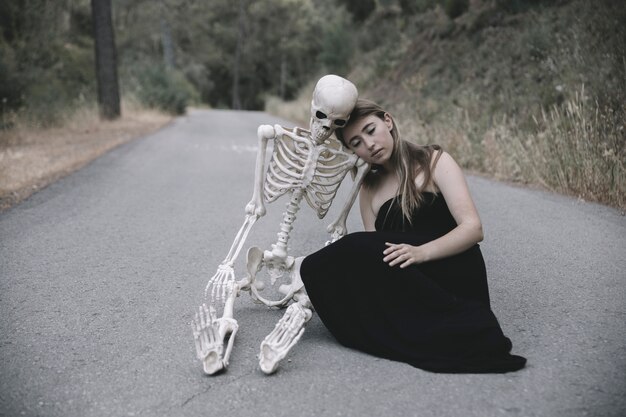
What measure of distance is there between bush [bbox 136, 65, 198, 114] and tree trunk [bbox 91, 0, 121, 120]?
4865 mm

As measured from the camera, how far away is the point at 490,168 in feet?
28.8

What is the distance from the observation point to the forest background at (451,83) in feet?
24.1

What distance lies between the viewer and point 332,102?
2.91m

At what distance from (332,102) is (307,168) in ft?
1.52

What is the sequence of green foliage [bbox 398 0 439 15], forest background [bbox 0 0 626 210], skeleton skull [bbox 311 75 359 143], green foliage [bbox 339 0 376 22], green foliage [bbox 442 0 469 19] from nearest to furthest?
skeleton skull [bbox 311 75 359 143], forest background [bbox 0 0 626 210], green foliage [bbox 442 0 469 19], green foliage [bbox 398 0 439 15], green foliage [bbox 339 0 376 22]

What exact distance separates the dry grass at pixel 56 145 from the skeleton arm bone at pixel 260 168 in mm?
4092

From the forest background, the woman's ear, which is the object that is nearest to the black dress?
the woman's ear

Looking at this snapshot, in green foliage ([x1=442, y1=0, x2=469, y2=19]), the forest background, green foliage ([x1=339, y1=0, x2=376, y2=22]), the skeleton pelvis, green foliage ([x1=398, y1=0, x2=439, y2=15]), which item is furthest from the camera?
green foliage ([x1=339, y1=0, x2=376, y2=22])

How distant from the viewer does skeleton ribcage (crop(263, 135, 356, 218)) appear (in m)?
3.22

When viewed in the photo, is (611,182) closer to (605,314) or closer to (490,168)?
(490,168)

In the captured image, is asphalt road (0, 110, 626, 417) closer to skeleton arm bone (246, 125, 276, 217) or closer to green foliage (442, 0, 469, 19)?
skeleton arm bone (246, 125, 276, 217)

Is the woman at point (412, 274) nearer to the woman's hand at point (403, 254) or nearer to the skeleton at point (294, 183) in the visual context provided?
the woman's hand at point (403, 254)

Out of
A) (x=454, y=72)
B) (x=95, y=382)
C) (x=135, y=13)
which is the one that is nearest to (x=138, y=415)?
(x=95, y=382)

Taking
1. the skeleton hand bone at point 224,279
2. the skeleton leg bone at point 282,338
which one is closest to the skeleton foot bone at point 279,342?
the skeleton leg bone at point 282,338
